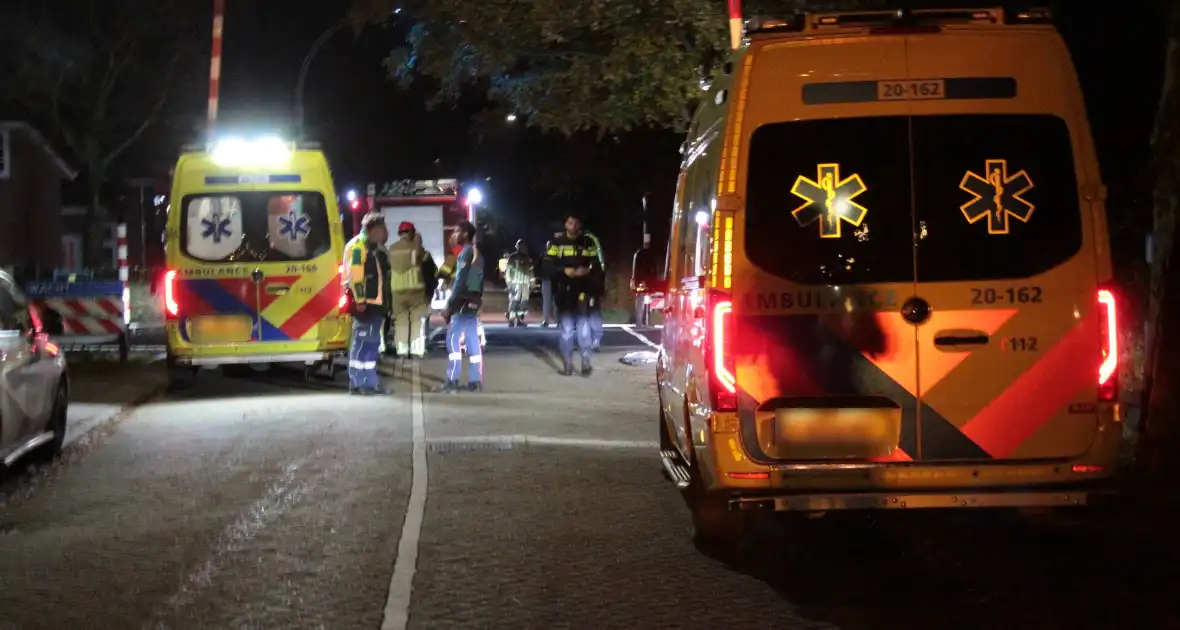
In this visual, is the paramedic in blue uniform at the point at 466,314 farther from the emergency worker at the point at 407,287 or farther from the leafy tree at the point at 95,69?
the leafy tree at the point at 95,69

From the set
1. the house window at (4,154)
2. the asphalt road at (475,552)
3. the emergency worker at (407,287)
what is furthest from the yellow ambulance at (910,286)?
the house window at (4,154)

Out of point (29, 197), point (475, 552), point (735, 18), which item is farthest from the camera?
point (29, 197)

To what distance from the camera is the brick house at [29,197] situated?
128ft

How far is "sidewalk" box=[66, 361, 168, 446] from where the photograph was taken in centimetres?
1251

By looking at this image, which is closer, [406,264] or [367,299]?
[367,299]

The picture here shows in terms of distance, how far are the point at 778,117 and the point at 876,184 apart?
0.54 meters

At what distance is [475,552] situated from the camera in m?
7.40

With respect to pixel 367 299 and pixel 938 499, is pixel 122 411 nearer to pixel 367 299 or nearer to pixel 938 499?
pixel 367 299

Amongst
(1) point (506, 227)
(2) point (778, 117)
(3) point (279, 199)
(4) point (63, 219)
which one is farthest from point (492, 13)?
(4) point (63, 219)

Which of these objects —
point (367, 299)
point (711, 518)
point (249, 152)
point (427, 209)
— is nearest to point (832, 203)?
point (711, 518)

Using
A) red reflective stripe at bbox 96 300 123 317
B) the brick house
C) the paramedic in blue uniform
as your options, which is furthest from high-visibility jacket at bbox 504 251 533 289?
the brick house

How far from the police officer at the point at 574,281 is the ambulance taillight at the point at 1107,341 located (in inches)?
369

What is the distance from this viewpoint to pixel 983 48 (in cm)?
632

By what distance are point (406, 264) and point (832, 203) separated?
11.3 metres
